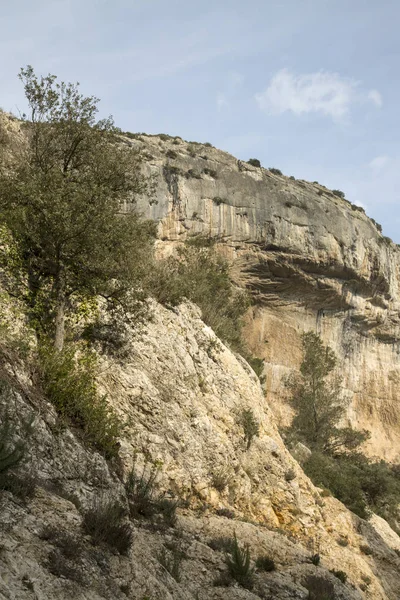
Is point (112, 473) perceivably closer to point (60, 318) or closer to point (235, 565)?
point (235, 565)

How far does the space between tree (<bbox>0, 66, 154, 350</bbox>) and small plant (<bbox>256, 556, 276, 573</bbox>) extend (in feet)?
18.7

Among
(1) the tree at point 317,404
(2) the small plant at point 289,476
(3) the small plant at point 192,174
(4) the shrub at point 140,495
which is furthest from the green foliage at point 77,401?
(3) the small plant at point 192,174

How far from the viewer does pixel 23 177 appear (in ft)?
43.2

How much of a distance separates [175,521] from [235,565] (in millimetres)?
1457

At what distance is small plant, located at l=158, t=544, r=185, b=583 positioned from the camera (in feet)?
22.4

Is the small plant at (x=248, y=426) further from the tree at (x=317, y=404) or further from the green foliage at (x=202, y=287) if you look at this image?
the tree at (x=317, y=404)

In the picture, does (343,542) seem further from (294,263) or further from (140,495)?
(294,263)

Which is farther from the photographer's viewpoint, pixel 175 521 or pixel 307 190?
pixel 307 190

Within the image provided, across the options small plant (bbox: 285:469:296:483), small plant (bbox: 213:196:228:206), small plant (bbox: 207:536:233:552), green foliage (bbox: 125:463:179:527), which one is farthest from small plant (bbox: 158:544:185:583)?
small plant (bbox: 213:196:228:206)

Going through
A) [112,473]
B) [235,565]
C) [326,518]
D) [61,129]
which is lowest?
[326,518]

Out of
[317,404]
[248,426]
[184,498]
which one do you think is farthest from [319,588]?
[317,404]

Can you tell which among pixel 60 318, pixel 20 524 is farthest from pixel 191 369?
pixel 20 524

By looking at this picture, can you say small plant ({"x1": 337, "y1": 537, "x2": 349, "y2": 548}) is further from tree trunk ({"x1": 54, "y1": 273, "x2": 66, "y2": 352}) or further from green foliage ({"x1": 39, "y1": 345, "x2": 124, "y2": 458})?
tree trunk ({"x1": 54, "y1": 273, "x2": 66, "y2": 352})

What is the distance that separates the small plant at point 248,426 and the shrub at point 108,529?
787cm
